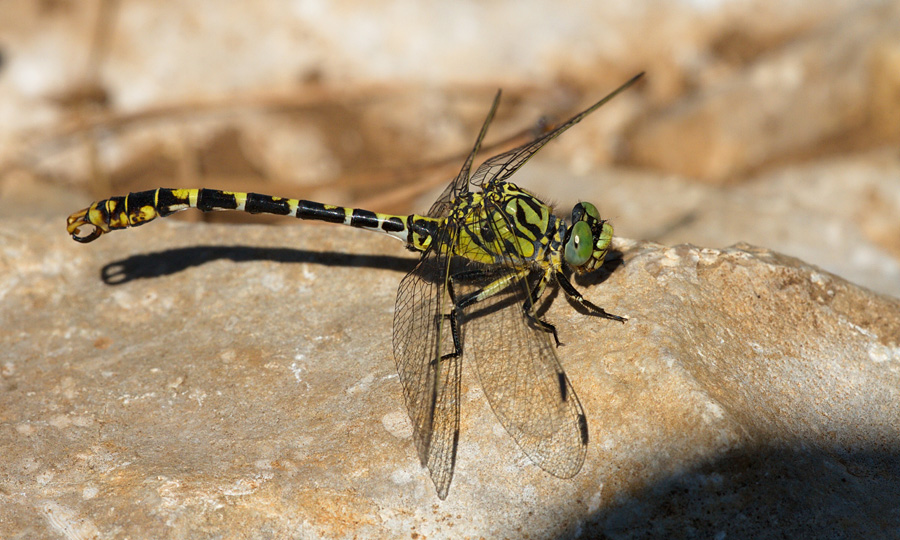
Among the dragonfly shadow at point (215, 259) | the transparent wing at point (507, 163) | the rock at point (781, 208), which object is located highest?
the rock at point (781, 208)

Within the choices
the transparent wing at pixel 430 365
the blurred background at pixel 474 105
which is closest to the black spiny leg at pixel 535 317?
the transparent wing at pixel 430 365

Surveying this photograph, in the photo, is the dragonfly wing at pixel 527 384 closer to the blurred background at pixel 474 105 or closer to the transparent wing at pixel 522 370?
the transparent wing at pixel 522 370

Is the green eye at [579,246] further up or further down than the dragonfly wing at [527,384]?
further up

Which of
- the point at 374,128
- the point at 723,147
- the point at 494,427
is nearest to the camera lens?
the point at 494,427

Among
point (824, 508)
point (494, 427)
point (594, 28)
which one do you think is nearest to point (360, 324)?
point (494, 427)

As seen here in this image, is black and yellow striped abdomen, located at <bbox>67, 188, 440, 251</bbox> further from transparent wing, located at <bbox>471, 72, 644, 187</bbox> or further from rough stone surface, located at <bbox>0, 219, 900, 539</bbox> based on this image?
transparent wing, located at <bbox>471, 72, 644, 187</bbox>

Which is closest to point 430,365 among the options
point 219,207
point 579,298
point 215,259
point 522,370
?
point 522,370

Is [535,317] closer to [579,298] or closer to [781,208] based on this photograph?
[579,298]

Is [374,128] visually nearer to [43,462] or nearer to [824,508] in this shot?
[43,462]
